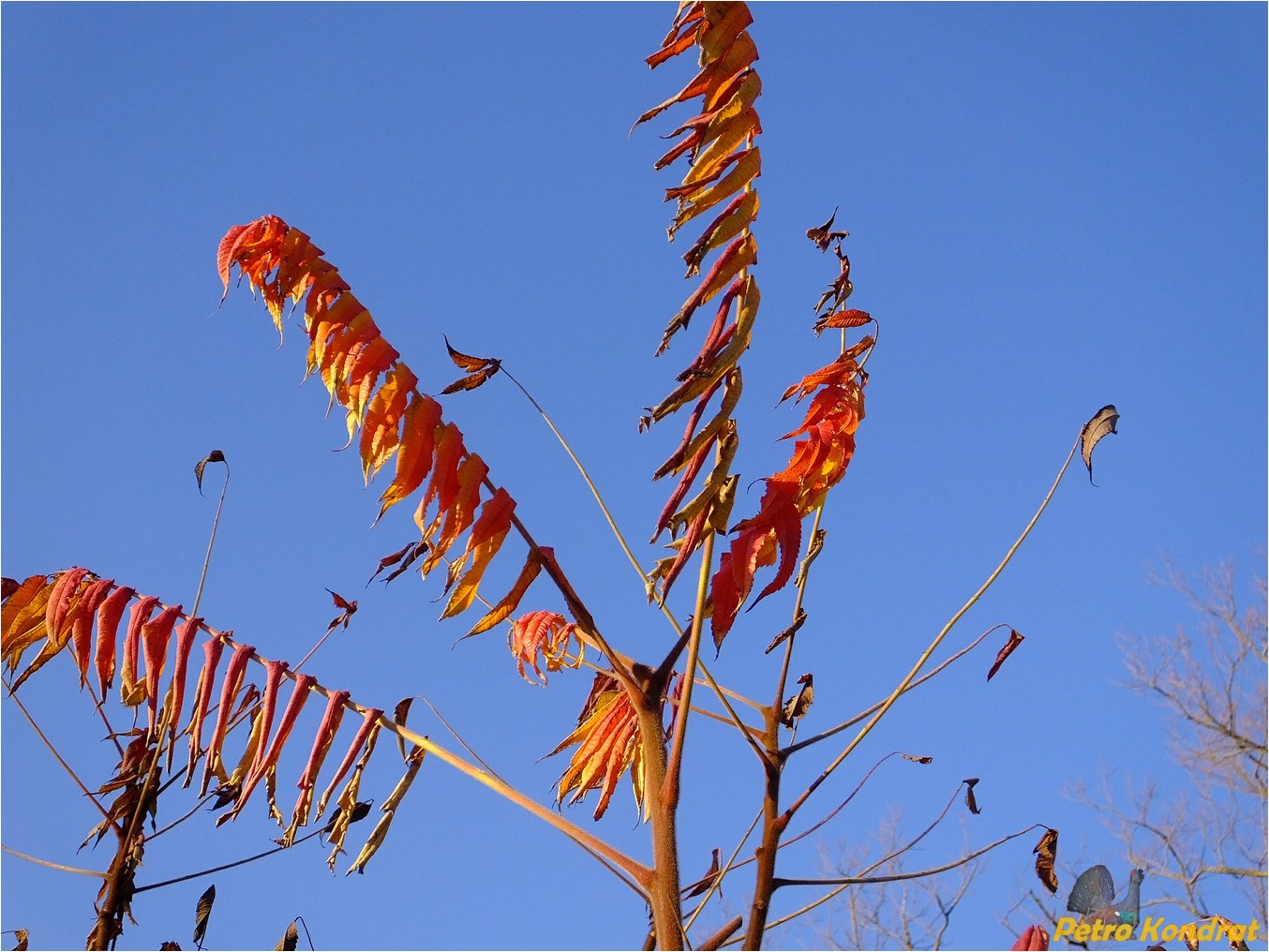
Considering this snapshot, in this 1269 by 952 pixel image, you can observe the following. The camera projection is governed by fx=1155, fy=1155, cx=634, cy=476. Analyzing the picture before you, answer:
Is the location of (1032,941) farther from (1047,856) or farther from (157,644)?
(157,644)

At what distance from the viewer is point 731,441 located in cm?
195

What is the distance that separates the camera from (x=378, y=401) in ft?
7.53

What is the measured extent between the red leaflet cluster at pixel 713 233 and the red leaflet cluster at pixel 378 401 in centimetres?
38

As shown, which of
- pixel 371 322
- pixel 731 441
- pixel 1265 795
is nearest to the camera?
pixel 731 441

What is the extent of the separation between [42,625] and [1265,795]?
15556 mm

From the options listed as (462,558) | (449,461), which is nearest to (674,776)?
(462,558)

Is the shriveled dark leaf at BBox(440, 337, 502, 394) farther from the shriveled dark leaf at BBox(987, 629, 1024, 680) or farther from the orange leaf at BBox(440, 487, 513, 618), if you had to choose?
the shriveled dark leaf at BBox(987, 629, 1024, 680)

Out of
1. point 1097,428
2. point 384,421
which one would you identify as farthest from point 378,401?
point 1097,428

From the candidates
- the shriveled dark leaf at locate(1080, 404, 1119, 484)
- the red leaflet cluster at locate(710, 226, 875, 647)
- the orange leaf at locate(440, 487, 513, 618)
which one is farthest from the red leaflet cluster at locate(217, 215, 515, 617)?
the shriveled dark leaf at locate(1080, 404, 1119, 484)

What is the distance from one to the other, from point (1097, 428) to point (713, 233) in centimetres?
87

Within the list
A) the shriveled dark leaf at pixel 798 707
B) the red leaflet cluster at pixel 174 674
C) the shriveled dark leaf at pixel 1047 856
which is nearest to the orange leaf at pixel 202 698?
the red leaflet cluster at pixel 174 674

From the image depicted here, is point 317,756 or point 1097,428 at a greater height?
point 1097,428

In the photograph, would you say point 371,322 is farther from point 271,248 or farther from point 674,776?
point 674,776

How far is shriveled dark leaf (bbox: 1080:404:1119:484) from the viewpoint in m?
2.24
